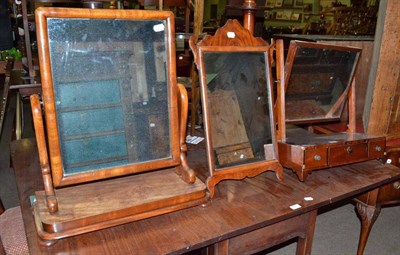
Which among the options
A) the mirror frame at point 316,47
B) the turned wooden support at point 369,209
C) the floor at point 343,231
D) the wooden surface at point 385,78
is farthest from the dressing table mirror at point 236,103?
the floor at point 343,231

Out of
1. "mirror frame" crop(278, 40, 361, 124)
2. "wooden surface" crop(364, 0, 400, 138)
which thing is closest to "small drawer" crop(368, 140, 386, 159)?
"mirror frame" crop(278, 40, 361, 124)

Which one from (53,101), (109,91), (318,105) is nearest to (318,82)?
(318,105)

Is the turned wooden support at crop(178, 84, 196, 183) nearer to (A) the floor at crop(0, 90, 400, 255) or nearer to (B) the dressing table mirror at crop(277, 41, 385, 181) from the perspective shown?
(B) the dressing table mirror at crop(277, 41, 385, 181)

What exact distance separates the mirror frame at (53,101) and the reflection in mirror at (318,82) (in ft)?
1.68

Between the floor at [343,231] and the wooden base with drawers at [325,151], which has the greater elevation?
the wooden base with drawers at [325,151]

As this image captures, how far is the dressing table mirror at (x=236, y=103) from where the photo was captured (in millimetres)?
1106

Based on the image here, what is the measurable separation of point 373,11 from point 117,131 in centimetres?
381

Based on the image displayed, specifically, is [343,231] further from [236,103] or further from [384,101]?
[236,103]

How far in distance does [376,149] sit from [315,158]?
1.04 ft

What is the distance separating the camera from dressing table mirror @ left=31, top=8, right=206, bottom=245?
892 mm

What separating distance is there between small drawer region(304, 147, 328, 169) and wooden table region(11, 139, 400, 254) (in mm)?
57

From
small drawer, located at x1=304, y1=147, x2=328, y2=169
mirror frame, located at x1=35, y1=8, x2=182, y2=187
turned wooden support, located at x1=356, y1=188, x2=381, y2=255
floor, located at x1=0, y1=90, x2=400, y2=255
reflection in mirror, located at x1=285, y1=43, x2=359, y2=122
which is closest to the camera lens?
mirror frame, located at x1=35, y1=8, x2=182, y2=187

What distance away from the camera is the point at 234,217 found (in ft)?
3.28

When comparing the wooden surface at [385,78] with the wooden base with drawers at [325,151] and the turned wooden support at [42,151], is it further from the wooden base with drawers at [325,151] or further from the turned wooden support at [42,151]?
the turned wooden support at [42,151]
